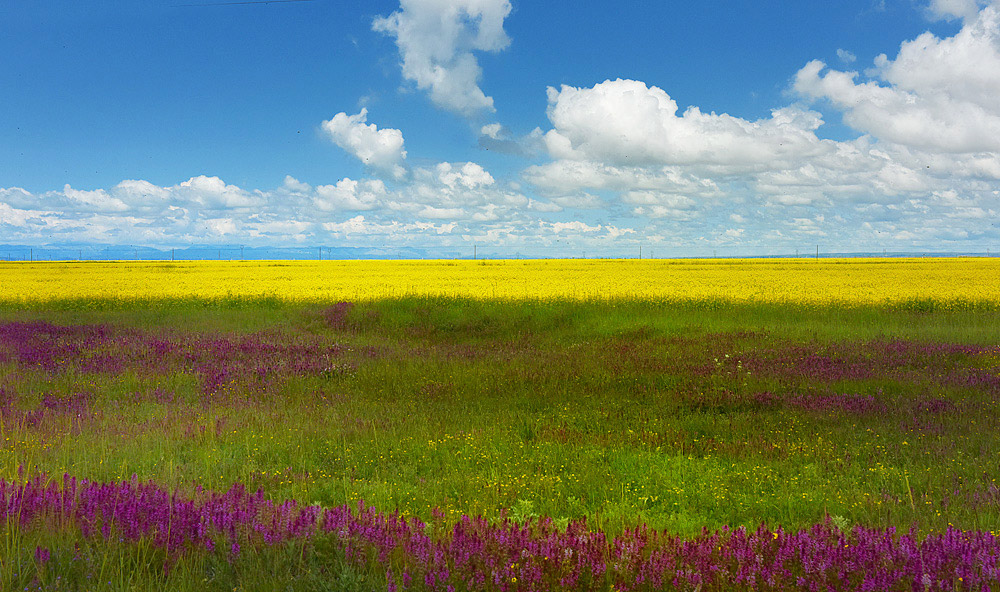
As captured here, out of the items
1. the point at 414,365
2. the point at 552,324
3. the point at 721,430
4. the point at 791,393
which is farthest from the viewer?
the point at 552,324

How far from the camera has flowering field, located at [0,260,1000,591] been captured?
3.19 metres

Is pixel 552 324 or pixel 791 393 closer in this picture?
pixel 791 393

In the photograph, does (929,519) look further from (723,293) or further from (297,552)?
(723,293)

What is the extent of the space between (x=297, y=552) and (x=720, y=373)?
9.28 metres

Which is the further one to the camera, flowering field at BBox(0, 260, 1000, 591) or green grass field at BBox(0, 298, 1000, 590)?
green grass field at BBox(0, 298, 1000, 590)

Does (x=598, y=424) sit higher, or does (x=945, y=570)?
(x=945, y=570)

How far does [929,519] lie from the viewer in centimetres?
490

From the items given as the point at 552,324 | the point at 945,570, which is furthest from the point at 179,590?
the point at 552,324

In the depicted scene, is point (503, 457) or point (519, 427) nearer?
point (503, 457)

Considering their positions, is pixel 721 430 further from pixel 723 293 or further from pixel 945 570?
pixel 723 293

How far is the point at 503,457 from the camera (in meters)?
6.55

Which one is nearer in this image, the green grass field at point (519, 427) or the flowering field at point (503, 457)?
the flowering field at point (503, 457)

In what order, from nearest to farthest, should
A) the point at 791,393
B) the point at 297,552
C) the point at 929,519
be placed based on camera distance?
1. the point at 297,552
2. the point at 929,519
3. the point at 791,393

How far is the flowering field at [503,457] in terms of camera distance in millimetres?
3188
